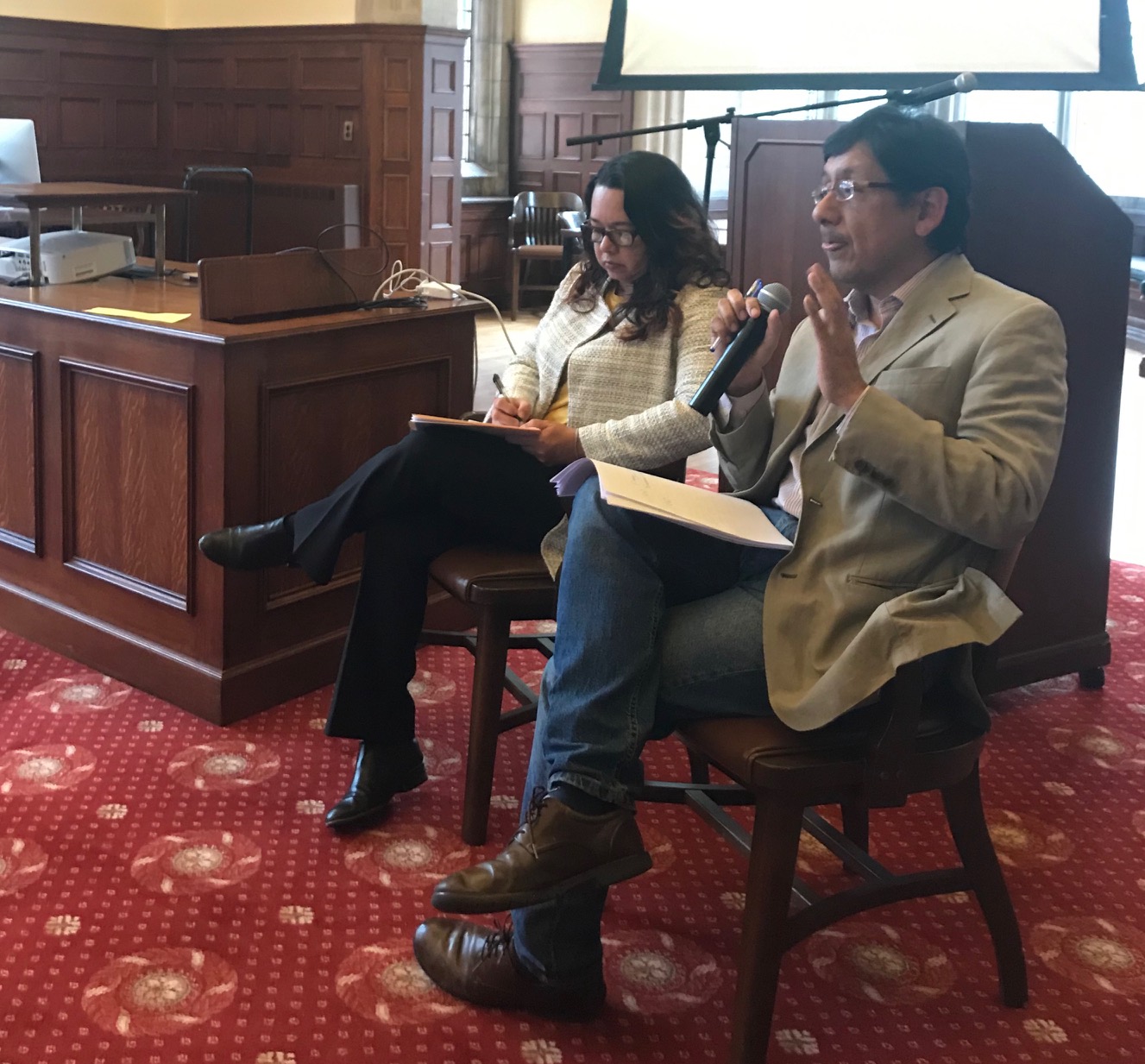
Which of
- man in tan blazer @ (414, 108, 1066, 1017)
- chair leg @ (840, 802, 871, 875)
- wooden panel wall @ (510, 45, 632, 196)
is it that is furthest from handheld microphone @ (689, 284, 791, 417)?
wooden panel wall @ (510, 45, 632, 196)

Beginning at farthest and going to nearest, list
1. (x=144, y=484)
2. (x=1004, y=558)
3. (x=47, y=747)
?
(x=144, y=484) → (x=47, y=747) → (x=1004, y=558)

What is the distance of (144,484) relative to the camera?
262 centimetres

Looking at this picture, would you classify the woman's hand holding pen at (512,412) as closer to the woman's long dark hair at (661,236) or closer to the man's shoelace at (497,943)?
the woman's long dark hair at (661,236)

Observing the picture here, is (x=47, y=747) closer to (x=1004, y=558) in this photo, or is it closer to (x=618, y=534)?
(x=618, y=534)

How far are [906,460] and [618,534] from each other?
36 cm

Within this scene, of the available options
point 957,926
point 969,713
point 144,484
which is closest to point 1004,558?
point 969,713

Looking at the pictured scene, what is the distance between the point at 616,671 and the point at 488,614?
0.52 meters

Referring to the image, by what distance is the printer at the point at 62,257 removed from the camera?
2994 mm

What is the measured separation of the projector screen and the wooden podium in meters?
0.12

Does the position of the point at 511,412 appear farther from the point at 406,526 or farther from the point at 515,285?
the point at 515,285

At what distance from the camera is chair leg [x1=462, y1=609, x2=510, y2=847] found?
6.81 feet

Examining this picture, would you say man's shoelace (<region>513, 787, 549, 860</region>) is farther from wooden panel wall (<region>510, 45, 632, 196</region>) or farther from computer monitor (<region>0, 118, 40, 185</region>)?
wooden panel wall (<region>510, 45, 632, 196</region>)

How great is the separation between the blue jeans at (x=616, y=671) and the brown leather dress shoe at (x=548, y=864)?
0.12 ft

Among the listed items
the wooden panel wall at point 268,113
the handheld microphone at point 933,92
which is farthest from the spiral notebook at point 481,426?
the wooden panel wall at point 268,113
